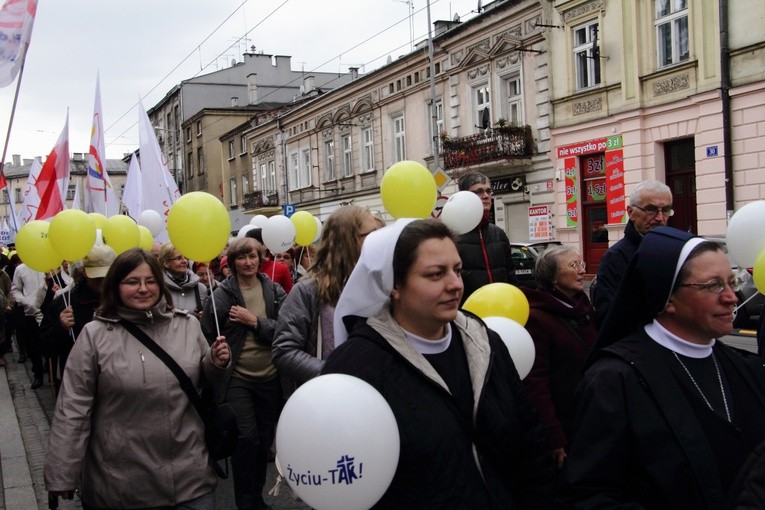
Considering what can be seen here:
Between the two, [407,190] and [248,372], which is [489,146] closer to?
[407,190]

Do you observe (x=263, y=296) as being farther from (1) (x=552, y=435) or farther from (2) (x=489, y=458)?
(2) (x=489, y=458)

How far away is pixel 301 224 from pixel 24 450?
12.7 ft

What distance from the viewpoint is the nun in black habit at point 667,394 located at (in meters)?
2.07

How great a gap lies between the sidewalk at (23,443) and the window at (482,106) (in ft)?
56.7

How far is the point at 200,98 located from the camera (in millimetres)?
53406

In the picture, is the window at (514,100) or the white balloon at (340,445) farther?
the window at (514,100)

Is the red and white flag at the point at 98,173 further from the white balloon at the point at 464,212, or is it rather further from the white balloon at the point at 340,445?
the white balloon at the point at 340,445

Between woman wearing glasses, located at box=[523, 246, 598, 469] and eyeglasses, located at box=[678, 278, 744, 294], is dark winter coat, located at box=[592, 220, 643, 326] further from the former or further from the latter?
eyeglasses, located at box=[678, 278, 744, 294]

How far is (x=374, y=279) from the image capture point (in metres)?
2.49

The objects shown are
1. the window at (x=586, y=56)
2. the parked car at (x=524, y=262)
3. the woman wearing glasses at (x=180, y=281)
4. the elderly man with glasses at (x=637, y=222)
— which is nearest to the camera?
the elderly man with glasses at (x=637, y=222)

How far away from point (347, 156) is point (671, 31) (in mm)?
17758

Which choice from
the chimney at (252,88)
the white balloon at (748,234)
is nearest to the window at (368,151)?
the chimney at (252,88)

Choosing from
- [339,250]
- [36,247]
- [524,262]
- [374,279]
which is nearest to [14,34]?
[36,247]

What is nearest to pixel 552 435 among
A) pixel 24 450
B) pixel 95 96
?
pixel 24 450
